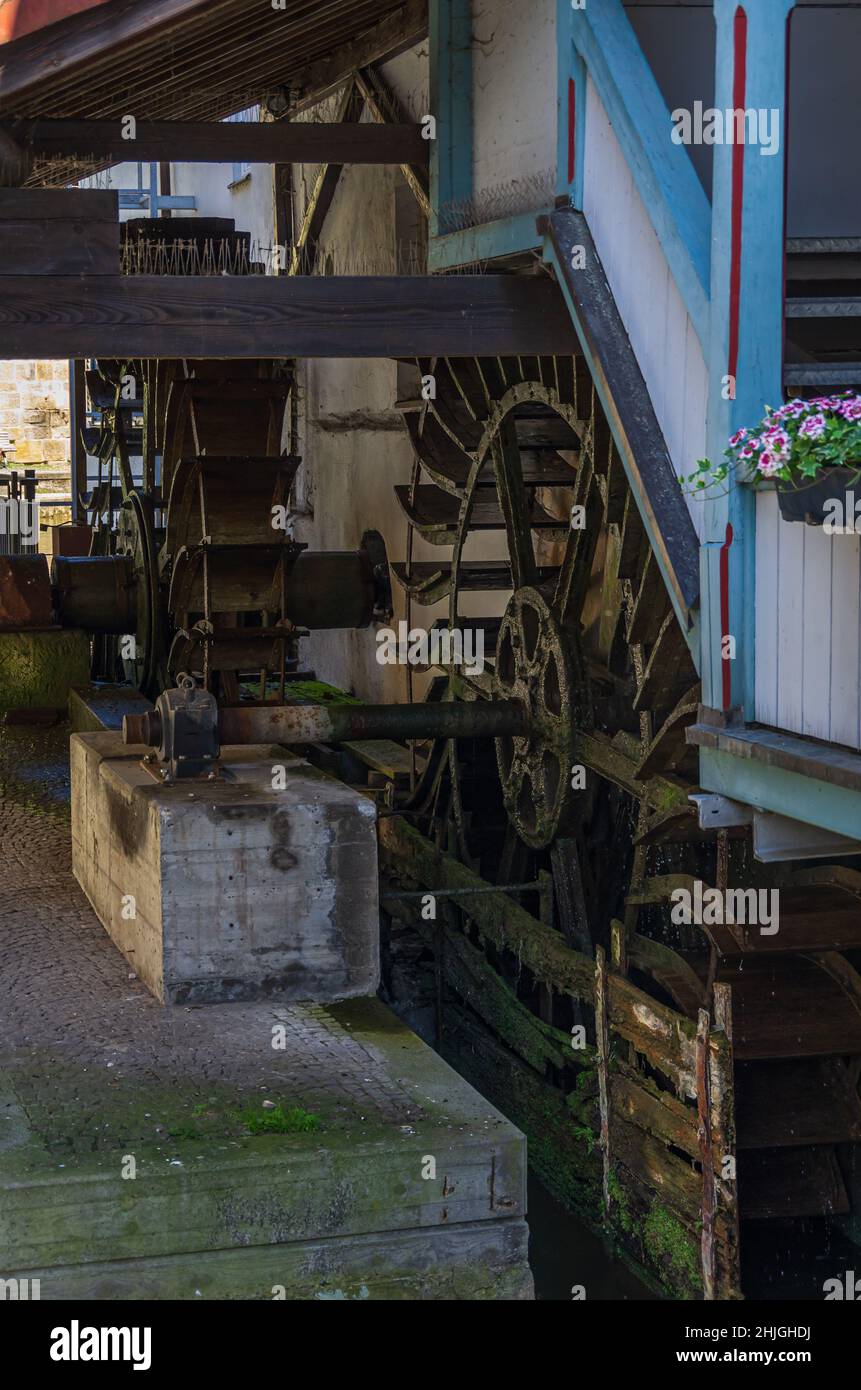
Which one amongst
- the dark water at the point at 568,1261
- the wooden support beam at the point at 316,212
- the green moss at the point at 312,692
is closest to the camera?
the dark water at the point at 568,1261

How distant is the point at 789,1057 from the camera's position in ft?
25.2

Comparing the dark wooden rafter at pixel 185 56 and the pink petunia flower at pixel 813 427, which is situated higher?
the dark wooden rafter at pixel 185 56

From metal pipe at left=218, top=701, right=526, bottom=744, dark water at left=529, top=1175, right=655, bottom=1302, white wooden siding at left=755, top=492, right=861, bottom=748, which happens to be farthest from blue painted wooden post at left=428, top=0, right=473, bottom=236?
dark water at left=529, top=1175, right=655, bottom=1302

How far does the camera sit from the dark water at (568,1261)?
7.97 m

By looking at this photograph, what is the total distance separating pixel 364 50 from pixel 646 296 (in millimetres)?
4539

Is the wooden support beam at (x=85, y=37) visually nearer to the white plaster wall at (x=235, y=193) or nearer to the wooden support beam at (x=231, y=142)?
the wooden support beam at (x=231, y=142)

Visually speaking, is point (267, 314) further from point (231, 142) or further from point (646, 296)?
point (231, 142)

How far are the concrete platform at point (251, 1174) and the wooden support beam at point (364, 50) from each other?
5754mm

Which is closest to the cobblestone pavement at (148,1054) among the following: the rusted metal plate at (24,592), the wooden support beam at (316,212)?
the rusted metal plate at (24,592)

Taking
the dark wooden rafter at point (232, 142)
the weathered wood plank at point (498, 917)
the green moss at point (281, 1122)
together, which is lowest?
the weathered wood plank at point (498, 917)

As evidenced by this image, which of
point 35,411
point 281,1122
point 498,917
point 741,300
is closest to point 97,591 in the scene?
point 498,917

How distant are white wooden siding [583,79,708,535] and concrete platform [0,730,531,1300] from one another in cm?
210

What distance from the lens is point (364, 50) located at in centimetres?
1004

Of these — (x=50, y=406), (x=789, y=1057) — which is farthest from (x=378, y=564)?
(x=50, y=406)
